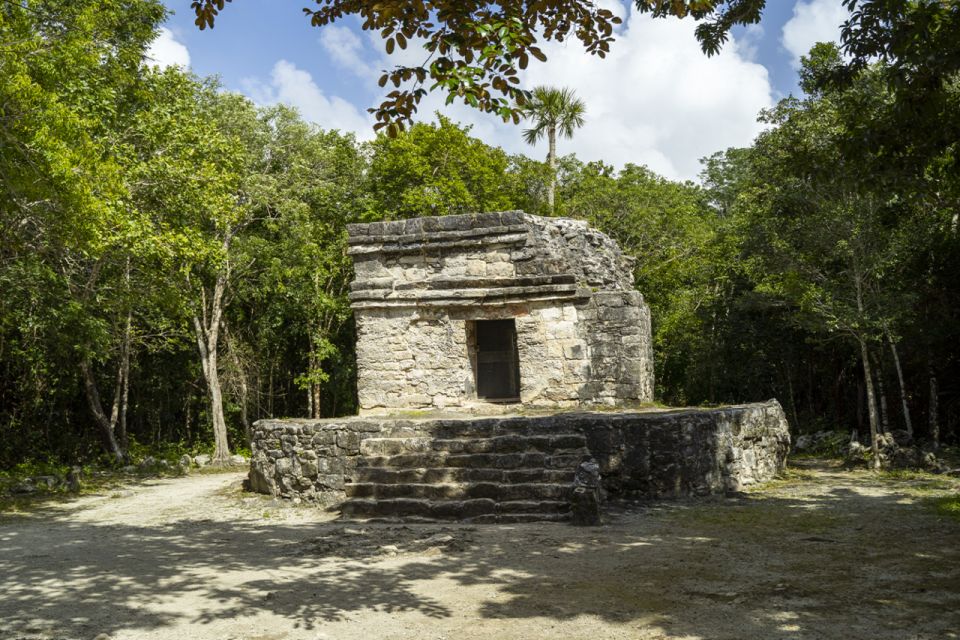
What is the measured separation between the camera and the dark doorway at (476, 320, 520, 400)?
39.7 ft

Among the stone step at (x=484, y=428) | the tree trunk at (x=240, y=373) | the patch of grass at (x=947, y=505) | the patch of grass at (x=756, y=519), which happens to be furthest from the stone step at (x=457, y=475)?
the tree trunk at (x=240, y=373)

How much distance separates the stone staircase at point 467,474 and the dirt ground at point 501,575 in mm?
399

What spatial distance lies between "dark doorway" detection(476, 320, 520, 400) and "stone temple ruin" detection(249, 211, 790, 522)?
0.02 metres

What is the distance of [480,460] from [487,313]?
126 inches

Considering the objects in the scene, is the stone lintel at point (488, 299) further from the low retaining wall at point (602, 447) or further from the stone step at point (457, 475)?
the stone step at point (457, 475)

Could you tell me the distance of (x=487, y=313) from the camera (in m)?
11.1

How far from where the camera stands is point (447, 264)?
1117 centimetres

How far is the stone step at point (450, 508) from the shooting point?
7535 mm

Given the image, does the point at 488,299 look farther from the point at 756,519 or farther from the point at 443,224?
the point at 756,519

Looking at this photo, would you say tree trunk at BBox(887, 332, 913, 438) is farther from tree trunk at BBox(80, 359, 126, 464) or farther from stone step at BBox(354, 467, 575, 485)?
tree trunk at BBox(80, 359, 126, 464)

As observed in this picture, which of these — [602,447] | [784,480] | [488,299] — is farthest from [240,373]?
[784,480]

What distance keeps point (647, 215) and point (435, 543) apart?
629 inches

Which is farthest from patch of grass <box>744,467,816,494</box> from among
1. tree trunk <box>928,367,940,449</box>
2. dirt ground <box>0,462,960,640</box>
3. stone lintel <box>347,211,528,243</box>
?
stone lintel <box>347,211,528,243</box>

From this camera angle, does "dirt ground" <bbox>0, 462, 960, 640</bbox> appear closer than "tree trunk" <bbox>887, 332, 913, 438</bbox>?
Yes
